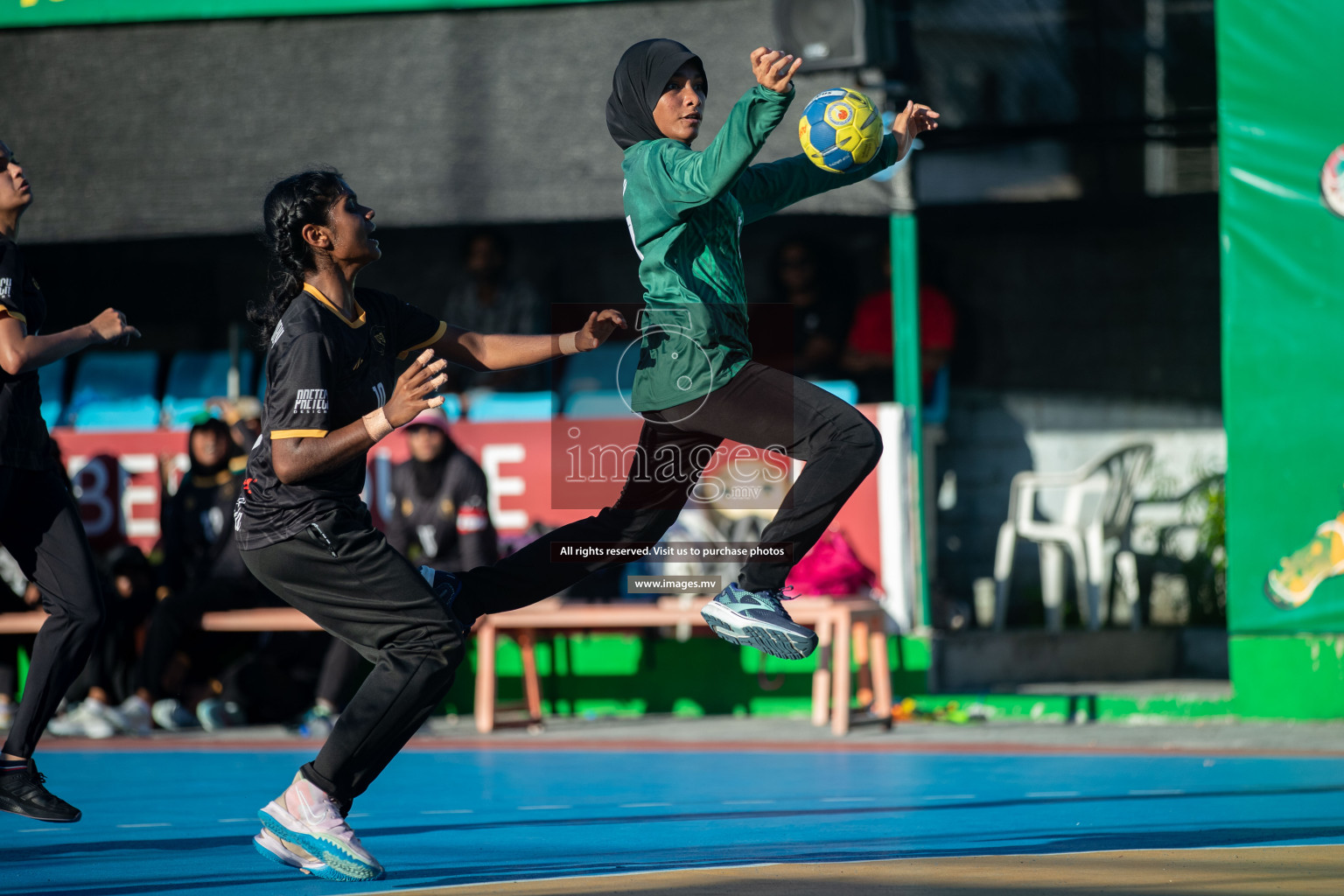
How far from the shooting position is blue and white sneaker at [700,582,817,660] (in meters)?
4.68

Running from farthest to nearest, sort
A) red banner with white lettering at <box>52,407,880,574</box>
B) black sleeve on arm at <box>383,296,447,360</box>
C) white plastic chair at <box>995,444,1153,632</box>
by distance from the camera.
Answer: white plastic chair at <box>995,444,1153,632</box>, red banner with white lettering at <box>52,407,880,574</box>, black sleeve on arm at <box>383,296,447,360</box>

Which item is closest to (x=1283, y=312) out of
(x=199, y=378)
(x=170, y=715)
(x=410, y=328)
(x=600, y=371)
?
(x=600, y=371)

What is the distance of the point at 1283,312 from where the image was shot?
851 centimetres

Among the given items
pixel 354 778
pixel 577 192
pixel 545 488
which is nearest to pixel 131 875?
pixel 354 778

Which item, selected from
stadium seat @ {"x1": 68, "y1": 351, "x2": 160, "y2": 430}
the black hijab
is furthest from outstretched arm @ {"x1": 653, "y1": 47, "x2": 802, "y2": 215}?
stadium seat @ {"x1": 68, "y1": 351, "x2": 160, "y2": 430}

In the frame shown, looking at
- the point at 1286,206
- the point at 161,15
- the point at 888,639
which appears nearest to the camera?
the point at 1286,206

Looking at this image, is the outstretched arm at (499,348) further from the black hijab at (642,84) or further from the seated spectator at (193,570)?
the seated spectator at (193,570)

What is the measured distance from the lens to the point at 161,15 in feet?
33.1

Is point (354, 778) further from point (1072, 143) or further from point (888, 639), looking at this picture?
point (1072, 143)

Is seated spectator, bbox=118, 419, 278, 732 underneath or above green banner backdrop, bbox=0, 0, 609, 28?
underneath

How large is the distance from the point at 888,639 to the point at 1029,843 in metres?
4.18

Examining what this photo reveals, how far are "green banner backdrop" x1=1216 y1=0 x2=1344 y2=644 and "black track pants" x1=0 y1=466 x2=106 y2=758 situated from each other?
6.05 meters

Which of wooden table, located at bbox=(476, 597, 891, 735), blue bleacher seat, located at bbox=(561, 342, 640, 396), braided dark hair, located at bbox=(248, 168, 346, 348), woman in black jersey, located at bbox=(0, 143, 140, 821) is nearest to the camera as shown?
braided dark hair, located at bbox=(248, 168, 346, 348)

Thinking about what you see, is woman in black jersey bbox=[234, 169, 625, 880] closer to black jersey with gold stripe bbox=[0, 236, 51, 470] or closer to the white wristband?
the white wristband
